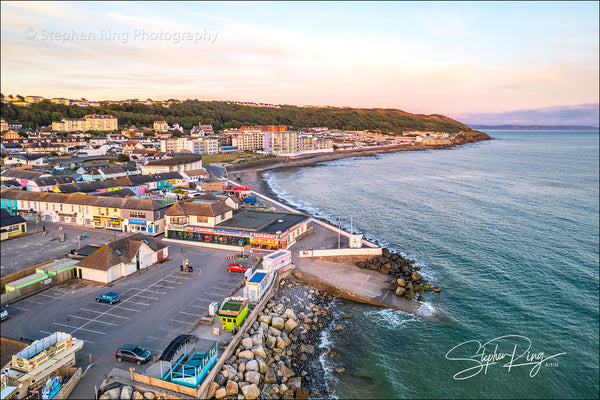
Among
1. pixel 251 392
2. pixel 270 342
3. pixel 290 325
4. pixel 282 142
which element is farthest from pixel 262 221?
pixel 282 142

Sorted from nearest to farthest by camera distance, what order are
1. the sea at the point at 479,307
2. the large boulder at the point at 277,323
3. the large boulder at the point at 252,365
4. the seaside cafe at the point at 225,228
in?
the large boulder at the point at 252,365
the sea at the point at 479,307
the large boulder at the point at 277,323
the seaside cafe at the point at 225,228

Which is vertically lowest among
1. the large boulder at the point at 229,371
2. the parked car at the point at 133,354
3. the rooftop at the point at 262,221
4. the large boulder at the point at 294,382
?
the large boulder at the point at 294,382

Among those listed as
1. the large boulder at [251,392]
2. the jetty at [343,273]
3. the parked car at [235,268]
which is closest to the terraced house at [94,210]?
the parked car at [235,268]

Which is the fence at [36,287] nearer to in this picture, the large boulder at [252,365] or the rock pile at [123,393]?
the rock pile at [123,393]

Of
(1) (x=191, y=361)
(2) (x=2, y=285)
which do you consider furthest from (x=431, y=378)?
(2) (x=2, y=285)

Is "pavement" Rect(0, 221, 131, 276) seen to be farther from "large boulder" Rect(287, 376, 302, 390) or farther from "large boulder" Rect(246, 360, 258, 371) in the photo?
"large boulder" Rect(287, 376, 302, 390)

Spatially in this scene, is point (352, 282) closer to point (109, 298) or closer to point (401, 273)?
point (401, 273)

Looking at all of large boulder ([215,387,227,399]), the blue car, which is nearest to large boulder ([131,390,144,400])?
large boulder ([215,387,227,399])
